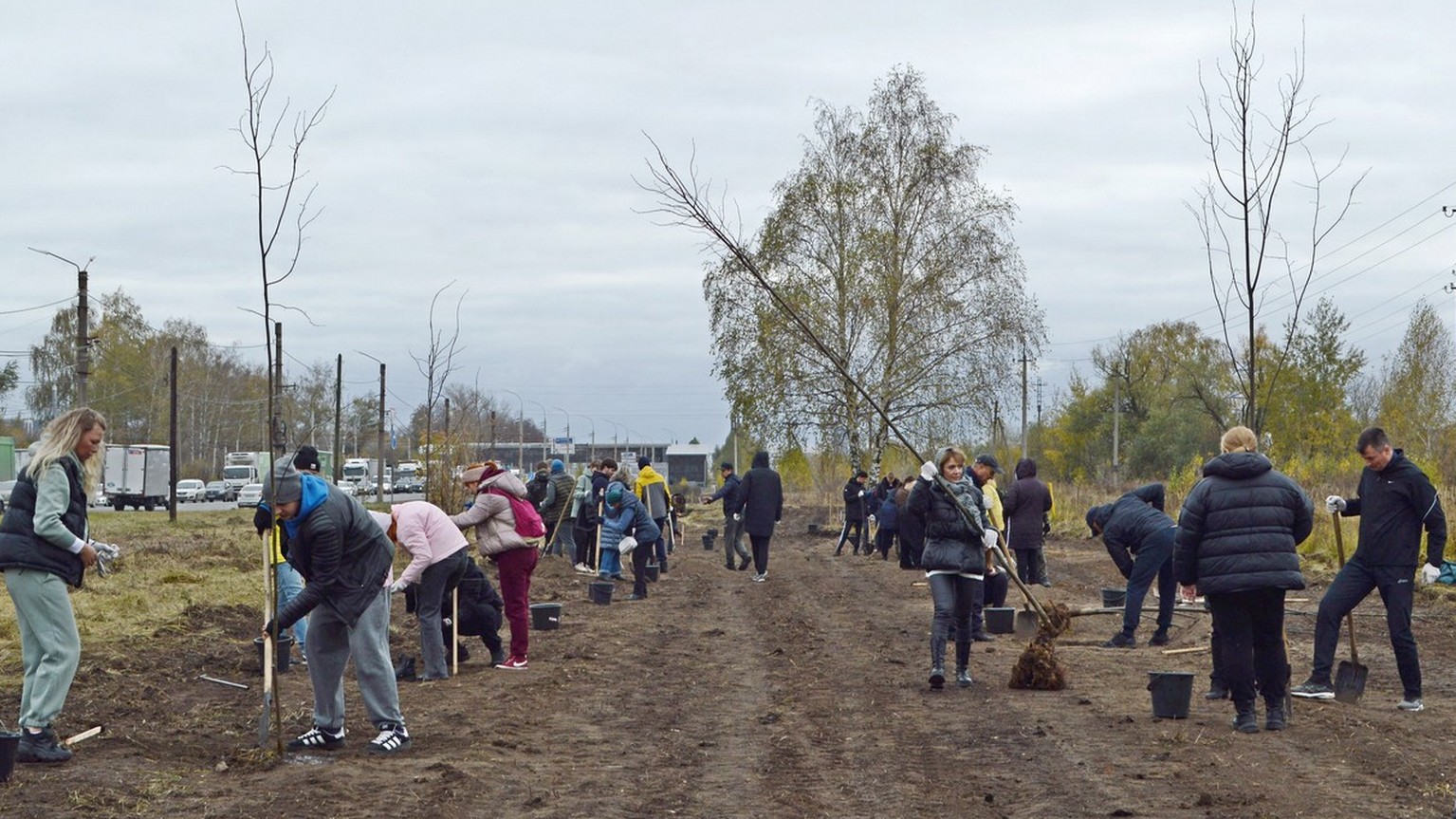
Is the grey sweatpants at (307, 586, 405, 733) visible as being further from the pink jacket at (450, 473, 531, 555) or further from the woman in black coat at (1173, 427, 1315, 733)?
the woman in black coat at (1173, 427, 1315, 733)

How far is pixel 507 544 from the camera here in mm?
11141

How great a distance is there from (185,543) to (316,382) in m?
58.8

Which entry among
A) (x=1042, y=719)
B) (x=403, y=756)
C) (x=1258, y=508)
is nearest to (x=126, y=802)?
(x=403, y=756)

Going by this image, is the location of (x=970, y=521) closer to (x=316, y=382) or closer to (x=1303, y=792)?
(x=1303, y=792)

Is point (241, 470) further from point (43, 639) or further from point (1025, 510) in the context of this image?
point (43, 639)

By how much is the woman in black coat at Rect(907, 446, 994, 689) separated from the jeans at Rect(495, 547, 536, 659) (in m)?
3.16

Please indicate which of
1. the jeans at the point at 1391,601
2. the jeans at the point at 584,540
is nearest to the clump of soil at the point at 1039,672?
the jeans at the point at 1391,601

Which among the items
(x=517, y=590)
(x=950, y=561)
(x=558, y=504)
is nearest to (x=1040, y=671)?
(x=950, y=561)

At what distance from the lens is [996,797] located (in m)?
6.50

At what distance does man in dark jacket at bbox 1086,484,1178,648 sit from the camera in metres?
12.1

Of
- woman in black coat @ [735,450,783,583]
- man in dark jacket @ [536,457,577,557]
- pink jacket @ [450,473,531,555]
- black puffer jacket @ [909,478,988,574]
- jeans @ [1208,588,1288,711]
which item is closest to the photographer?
jeans @ [1208,588,1288,711]

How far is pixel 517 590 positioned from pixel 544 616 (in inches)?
97.8

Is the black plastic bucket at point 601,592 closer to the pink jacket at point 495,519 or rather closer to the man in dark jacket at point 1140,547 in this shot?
the pink jacket at point 495,519

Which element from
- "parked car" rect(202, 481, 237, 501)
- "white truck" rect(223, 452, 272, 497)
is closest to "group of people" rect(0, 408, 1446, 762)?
"parked car" rect(202, 481, 237, 501)
